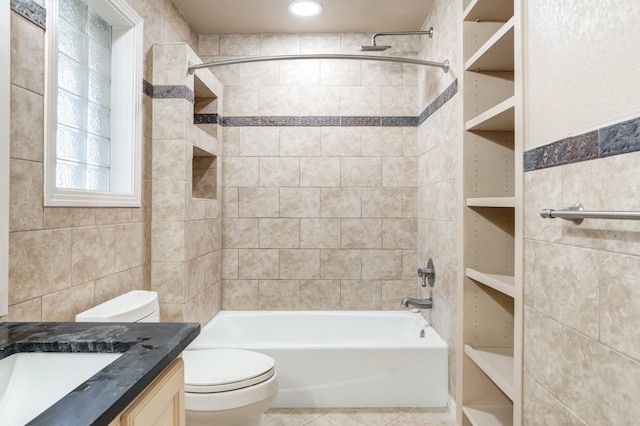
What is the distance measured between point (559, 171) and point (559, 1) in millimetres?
491

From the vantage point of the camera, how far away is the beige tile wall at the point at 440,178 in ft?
7.76

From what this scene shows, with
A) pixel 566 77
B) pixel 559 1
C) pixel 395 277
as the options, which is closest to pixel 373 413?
pixel 395 277

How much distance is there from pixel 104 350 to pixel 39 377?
0.16 metres

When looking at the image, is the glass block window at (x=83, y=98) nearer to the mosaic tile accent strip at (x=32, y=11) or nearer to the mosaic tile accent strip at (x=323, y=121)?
the mosaic tile accent strip at (x=32, y=11)

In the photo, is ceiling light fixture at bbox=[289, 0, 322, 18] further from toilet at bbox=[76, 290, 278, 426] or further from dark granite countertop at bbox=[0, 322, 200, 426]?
dark granite countertop at bbox=[0, 322, 200, 426]

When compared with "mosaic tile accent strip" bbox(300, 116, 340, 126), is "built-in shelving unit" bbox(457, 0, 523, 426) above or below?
below

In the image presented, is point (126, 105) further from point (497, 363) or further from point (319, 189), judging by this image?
point (497, 363)

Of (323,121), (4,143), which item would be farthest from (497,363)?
(323,121)

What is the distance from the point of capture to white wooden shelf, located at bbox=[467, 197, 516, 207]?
1471 millimetres

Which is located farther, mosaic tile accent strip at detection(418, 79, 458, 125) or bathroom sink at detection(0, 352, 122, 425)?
mosaic tile accent strip at detection(418, 79, 458, 125)

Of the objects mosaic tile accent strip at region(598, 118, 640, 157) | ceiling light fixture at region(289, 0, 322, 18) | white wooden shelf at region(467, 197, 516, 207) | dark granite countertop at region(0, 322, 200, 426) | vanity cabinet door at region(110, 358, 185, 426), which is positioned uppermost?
ceiling light fixture at region(289, 0, 322, 18)

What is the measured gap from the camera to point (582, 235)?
1.04m

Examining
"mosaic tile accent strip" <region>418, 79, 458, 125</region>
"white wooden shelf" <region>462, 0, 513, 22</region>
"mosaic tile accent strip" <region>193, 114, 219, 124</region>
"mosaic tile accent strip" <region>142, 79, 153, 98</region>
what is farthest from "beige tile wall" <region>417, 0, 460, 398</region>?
"mosaic tile accent strip" <region>142, 79, 153, 98</region>

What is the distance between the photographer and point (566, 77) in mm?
1110
